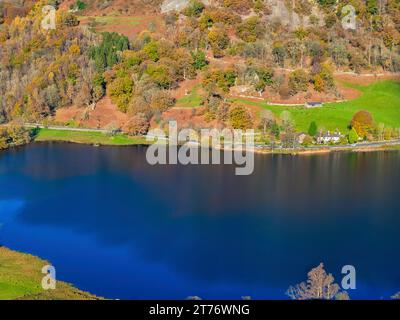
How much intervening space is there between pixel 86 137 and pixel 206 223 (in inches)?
1713

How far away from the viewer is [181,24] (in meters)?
116

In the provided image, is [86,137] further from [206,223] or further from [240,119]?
[206,223]

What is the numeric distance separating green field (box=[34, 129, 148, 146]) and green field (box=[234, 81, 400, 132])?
1923 cm

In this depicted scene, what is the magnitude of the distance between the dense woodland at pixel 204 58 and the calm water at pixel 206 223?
23238 mm

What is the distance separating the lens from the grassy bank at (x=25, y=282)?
135 ft

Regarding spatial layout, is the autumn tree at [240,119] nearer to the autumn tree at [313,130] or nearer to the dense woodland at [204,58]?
the dense woodland at [204,58]

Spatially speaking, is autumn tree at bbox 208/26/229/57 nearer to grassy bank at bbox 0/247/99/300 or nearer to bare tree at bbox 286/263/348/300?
grassy bank at bbox 0/247/99/300

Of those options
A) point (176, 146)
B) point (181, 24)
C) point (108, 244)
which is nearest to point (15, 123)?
point (176, 146)

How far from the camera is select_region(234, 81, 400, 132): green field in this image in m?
88.6

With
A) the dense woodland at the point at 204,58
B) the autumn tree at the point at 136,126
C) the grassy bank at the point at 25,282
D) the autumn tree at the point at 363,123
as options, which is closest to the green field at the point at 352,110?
the autumn tree at the point at 363,123

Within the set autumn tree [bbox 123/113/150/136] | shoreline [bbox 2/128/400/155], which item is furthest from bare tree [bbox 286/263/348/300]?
autumn tree [bbox 123/113/150/136]

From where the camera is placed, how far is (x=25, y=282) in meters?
43.8

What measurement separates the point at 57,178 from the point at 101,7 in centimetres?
7853

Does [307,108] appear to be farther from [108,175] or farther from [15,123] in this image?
[15,123]
